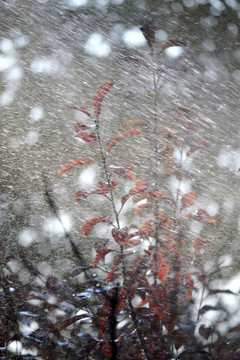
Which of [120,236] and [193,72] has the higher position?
[193,72]

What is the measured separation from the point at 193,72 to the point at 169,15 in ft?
0.84

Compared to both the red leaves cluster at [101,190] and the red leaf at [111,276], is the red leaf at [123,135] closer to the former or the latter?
the red leaves cluster at [101,190]

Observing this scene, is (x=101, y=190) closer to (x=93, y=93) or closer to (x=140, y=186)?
(x=140, y=186)

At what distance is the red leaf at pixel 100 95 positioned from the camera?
91 cm

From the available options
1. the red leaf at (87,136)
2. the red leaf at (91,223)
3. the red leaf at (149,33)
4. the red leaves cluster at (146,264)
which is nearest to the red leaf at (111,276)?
the red leaves cluster at (146,264)

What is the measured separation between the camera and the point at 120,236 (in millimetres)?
718

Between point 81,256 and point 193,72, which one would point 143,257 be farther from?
point 193,72

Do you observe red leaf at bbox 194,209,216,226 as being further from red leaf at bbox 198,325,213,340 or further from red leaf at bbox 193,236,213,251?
red leaf at bbox 198,325,213,340

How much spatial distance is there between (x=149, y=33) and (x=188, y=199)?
23.6 inches

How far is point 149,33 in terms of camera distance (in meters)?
1.11

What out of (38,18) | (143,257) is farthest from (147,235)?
(38,18)

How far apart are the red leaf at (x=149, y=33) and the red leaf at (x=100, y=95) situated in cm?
20

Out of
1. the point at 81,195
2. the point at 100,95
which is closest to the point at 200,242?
the point at 81,195

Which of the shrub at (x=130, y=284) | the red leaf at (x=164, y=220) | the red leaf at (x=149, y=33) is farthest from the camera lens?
the red leaf at (x=149, y=33)
